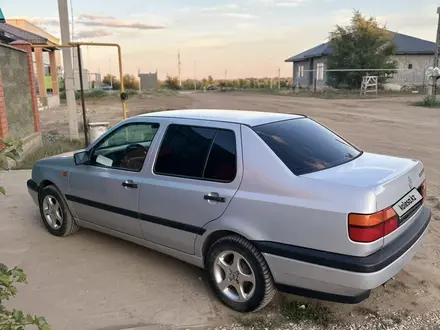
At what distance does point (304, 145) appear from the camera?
3.59 m

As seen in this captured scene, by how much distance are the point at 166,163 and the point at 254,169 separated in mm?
959

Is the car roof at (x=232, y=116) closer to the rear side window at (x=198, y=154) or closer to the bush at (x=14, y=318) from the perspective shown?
the rear side window at (x=198, y=154)

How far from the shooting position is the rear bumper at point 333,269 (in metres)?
2.85

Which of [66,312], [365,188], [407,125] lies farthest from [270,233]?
[407,125]

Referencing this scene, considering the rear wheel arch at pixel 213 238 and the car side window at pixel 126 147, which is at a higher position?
the car side window at pixel 126 147

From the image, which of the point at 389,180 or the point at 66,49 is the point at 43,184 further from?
the point at 66,49

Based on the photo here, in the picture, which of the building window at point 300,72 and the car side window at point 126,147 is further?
the building window at point 300,72

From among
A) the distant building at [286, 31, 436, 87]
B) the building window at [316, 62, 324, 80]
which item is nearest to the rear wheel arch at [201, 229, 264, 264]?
the distant building at [286, 31, 436, 87]

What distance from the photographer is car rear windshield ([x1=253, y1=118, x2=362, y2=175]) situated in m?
3.32

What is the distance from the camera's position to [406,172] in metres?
3.35

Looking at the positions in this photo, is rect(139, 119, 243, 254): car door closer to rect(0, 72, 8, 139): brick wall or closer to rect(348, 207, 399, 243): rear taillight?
rect(348, 207, 399, 243): rear taillight

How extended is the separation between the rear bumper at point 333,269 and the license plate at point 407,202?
0.20m

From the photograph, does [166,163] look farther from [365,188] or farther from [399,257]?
[399,257]

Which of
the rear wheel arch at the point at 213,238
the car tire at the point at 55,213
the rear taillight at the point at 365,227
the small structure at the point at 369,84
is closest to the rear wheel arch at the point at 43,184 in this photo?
the car tire at the point at 55,213
